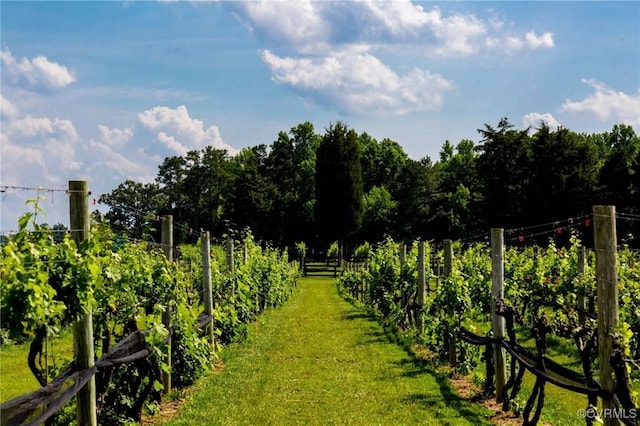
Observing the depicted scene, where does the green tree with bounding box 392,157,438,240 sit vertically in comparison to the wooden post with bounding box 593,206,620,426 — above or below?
above

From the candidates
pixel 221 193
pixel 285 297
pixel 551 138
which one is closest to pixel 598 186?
pixel 551 138

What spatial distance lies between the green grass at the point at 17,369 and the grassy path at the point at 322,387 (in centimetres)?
240

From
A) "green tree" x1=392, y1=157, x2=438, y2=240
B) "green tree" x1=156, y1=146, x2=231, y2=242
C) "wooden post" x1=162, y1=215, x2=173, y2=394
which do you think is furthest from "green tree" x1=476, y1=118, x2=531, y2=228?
"wooden post" x1=162, y1=215, x2=173, y2=394

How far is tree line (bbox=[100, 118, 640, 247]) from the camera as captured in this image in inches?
1559

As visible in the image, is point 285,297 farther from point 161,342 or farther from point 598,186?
point 598,186

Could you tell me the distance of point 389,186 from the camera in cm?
6369

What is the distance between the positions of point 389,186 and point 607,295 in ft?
194

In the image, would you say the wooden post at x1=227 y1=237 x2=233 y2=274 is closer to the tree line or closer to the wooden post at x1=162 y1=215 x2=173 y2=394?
the wooden post at x1=162 y1=215 x2=173 y2=394

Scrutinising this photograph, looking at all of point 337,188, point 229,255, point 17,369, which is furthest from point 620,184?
point 17,369

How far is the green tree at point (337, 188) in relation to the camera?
4956cm

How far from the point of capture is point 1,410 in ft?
12.7

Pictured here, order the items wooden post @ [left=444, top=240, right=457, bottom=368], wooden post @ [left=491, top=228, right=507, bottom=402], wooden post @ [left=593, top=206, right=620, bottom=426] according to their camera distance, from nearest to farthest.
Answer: wooden post @ [left=593, top=206, right=620, bottom=426] < wooden post @ [left=491, top=228, right=507, bottom=402] < wooden post @ [left=444, top=240, right=457, bottom=368]

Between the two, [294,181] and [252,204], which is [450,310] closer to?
[252,204]

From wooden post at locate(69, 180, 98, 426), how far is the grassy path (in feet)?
6.48
